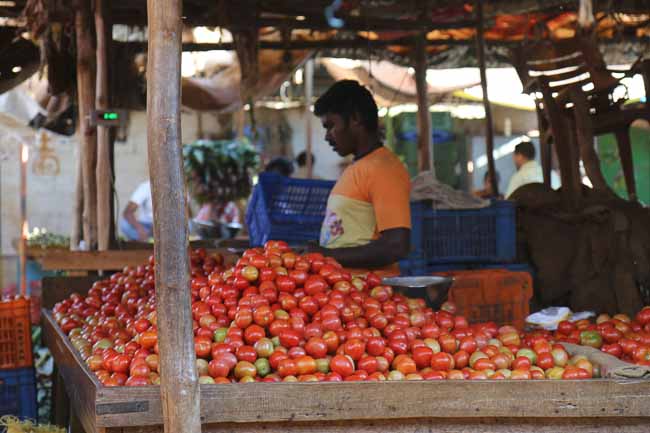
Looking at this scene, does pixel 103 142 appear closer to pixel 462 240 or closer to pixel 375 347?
pixel 462 240

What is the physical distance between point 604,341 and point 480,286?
Answer: 1.09 metres

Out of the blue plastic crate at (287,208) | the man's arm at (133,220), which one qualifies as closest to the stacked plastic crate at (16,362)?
the blue plastic crate at (287,208)

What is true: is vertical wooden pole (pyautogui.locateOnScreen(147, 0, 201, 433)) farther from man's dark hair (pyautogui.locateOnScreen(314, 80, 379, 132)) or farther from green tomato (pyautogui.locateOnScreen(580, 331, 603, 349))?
green tomato (pyautogui.locateOnScreen(580, 331, 603, 349))

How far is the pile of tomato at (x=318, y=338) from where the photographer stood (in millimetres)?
2932

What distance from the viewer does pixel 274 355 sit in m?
2.99

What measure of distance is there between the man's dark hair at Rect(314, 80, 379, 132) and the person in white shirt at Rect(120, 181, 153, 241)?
6943 millimetres

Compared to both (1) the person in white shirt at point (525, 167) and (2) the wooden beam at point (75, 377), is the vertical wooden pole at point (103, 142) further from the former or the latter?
(1) the person in white shirt at point (525, 167)

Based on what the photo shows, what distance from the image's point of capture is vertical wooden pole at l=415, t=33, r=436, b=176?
8.20 metres

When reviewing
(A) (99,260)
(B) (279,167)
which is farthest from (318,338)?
(B) (279,167)

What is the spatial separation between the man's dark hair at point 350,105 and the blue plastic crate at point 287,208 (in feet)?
6.40

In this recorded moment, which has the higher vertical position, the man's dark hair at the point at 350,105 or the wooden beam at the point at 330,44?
the wooden beam at the point at 330,44

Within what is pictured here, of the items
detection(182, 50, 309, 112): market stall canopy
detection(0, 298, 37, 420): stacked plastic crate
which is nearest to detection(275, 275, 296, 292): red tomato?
detection(0, 298, 37, 420): stacked plastic crate

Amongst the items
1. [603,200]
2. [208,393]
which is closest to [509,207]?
[603,200]

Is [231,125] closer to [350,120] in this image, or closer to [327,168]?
[327,168]
